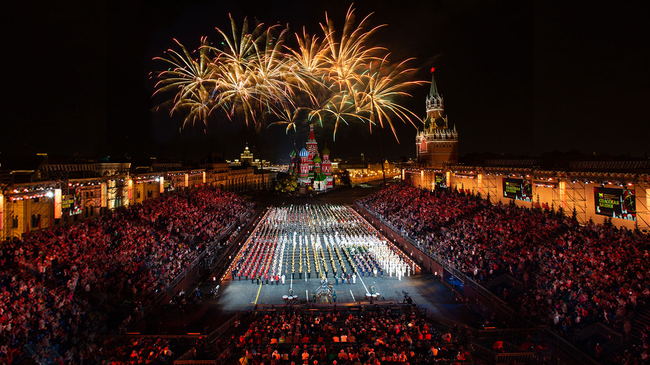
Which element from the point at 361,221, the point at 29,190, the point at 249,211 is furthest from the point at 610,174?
the point at 249,211

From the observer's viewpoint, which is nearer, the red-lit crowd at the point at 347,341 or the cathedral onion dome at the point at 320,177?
the red-lit crowd at the point at 347,341

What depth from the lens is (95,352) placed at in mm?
10609

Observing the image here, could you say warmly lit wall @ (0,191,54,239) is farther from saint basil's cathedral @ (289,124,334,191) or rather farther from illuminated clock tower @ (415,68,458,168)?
saint basil's cathedral @ (289,124,334,191)

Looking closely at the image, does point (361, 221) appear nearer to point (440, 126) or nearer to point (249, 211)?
point (249, 211)

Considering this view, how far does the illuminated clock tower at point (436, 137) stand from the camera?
5781 cm

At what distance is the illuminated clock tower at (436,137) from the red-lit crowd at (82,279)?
4686 cm

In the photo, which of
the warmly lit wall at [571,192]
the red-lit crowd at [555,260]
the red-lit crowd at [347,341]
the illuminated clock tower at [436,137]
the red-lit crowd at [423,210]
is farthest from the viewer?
the illuminated clock tower at [436,137]

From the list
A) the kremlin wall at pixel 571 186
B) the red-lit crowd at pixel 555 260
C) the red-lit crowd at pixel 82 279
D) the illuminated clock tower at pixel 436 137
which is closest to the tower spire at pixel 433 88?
the illuminated clock tower at pixel 436 137

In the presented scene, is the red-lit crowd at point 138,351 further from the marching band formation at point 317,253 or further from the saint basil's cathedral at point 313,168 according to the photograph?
the saint basil's cathedral at point 313,168

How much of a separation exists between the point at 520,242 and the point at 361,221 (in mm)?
20777

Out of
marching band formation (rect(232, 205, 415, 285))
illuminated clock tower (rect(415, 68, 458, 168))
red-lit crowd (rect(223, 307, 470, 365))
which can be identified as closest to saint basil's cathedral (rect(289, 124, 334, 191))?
illuminated clock tower (rect(415, 68, 458, 168))

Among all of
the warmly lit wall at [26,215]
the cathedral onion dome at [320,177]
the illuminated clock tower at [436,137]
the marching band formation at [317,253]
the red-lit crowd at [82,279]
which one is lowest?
the marching band formation at [317,253]

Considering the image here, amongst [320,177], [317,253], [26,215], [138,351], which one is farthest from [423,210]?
[320,177]

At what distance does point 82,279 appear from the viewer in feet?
44.2
